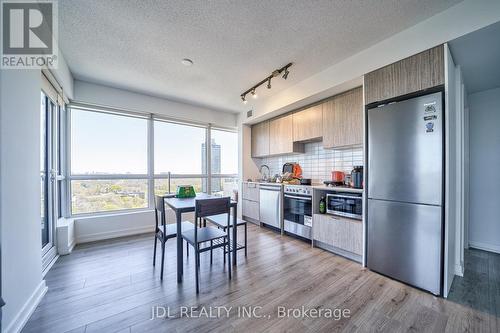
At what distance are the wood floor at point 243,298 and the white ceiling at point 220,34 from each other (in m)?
2.60

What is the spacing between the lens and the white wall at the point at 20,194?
1.32 metres

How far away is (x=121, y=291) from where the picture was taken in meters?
1.86

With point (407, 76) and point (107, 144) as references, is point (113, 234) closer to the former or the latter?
point (107, 144)

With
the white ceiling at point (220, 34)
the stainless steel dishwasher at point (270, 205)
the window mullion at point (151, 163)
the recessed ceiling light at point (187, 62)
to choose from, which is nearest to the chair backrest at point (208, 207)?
the stainless steel dishwasher at point (270, 205)

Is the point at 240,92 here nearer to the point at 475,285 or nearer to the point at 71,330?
the point at 71,330

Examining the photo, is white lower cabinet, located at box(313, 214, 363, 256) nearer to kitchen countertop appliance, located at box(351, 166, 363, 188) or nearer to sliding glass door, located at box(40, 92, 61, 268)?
kitchen countertop appliance, located at box(351, 166, 363, 188)

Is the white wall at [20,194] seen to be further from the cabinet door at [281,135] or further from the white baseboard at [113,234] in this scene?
the cabinet door at [281,135]

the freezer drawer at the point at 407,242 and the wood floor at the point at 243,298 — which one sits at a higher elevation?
the freezer drawer at the point at 407,242

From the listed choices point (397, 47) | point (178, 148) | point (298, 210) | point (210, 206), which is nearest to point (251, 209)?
point (298, 210)

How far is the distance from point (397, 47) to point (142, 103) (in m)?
3.95

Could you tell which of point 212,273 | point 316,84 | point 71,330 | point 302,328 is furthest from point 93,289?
point 316,84

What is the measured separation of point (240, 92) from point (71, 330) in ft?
11.6

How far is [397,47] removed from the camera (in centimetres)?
205

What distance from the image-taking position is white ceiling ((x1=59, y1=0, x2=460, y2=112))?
5.64 feet
